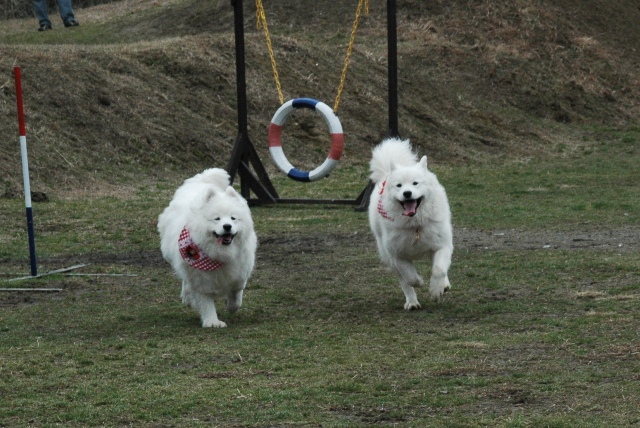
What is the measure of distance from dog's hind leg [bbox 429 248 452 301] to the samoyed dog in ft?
4.54

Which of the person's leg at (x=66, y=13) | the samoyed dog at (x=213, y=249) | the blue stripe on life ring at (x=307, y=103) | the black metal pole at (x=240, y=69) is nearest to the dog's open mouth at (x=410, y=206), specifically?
the samoyed dog at (x=213, y=249)

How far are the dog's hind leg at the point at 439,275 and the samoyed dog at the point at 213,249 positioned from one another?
138 centimetres

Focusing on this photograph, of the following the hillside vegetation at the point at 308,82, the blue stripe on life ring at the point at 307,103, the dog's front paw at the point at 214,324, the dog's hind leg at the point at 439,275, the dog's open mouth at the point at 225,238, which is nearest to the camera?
the dog's open mouth at the point at 225,238

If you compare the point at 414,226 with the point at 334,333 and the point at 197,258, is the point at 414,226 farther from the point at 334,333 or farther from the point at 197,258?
the point at 197,258

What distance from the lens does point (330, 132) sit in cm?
1551

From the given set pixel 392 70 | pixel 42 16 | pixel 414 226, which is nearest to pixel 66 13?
pixel 42 16

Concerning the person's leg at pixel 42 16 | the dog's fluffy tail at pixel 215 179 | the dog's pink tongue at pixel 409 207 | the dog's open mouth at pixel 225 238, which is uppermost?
the person's leg at pixel 42 16

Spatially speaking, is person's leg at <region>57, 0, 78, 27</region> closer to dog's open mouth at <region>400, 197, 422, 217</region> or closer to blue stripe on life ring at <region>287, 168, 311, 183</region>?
blue stripe on life ring at <region>287, 168, 311, 183</region>

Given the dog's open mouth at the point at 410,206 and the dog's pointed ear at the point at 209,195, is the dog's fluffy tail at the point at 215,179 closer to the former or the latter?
the dog's pointed ear at the point at 209,195

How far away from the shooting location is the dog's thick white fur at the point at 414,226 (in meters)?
8.91

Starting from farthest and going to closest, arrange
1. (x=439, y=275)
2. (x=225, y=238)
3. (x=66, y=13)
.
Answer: (x=66, y=13) < (x=439, y=275) < (x=225, y=238)

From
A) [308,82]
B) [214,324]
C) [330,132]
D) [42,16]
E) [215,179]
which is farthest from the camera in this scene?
[42,16]

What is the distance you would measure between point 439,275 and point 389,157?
129 cm

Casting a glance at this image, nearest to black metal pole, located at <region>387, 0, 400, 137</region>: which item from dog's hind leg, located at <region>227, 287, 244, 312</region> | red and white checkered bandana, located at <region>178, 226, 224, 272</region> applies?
dog's hind leg, located at <region>227, 287, 244, 312</region>
